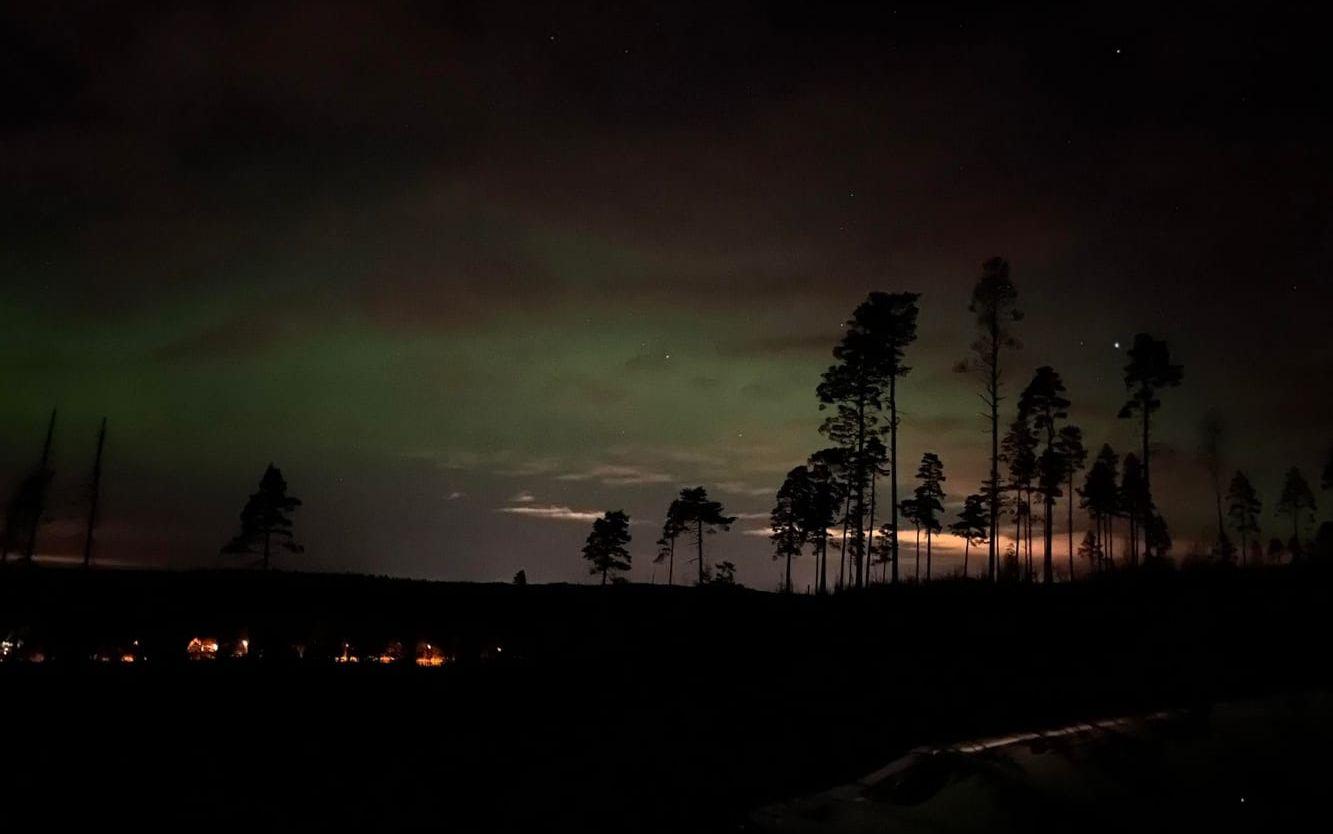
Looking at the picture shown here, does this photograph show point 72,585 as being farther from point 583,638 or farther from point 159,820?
point 159,820

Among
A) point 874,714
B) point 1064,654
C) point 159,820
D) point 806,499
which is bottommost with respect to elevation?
point 159,820

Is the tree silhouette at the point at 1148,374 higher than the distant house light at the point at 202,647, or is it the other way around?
the tree silhouette at the point at 1148,374

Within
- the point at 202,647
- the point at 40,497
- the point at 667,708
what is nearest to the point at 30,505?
the point at 40,497

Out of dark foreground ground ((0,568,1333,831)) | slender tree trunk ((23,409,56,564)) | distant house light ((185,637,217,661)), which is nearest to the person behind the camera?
dark foreground ground ((0,568,1333,831))

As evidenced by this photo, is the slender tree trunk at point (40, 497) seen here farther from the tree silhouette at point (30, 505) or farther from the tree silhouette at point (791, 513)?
the tree silhouette at point (791, 513)

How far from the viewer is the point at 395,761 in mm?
14156

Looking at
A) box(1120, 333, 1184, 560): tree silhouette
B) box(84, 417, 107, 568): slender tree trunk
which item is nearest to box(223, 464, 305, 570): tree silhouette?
box(84, 417, 107, 568): slender tree trunk

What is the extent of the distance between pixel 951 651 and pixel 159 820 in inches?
614

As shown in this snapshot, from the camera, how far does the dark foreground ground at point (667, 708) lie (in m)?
11.0

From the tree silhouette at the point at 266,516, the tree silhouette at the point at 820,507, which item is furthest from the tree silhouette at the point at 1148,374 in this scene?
the tree silhouette at the point at 266,516

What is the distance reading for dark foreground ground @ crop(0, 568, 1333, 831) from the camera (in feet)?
36.2

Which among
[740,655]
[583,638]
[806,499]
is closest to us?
[740,655]

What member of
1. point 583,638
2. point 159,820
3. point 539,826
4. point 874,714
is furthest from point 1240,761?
point 583,638

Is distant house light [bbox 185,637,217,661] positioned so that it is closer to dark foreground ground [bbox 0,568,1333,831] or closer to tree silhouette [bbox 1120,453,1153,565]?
dark foreground ground [bbox 0,568,1333,831]
